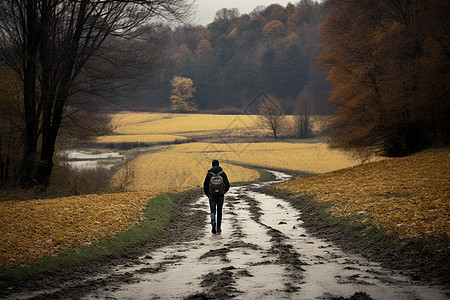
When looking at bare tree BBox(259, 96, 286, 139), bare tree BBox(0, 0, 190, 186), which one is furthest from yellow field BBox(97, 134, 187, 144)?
bare tree BBox(0, 0, 190, 186)

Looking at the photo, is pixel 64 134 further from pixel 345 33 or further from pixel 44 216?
pixel 345 33

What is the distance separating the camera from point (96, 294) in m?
7.12

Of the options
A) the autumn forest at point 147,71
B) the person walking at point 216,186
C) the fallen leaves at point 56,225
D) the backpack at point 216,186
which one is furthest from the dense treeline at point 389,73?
the fallen leaves at point 56,225

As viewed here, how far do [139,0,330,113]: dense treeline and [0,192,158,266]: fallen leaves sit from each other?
273ft

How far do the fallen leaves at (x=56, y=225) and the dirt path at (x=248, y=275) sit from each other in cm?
174

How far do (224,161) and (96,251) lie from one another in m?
47.6

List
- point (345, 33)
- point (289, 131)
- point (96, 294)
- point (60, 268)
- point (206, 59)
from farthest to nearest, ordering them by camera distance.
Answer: point (206, 59) < point (289, 131) < point (345, 33) < point (60, 268) < point (96, 294)

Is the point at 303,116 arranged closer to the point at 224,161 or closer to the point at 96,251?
the point at 224,161

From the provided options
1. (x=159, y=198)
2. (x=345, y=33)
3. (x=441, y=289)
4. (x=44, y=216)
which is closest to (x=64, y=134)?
(x=159, y=198)

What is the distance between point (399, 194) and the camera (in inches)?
636

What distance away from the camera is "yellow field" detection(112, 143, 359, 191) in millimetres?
41469

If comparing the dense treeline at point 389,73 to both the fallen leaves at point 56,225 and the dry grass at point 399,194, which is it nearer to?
the dry grass at point 399,194

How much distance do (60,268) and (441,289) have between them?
7254 mm

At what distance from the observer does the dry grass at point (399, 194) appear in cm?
1102
